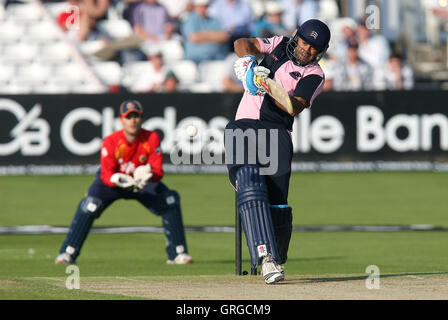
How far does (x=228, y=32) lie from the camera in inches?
993

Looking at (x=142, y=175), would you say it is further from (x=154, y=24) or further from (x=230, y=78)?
(x=154, y=24)

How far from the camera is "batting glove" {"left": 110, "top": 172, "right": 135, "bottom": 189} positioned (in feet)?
41.6

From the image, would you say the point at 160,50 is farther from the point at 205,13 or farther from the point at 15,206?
the point at 15,206

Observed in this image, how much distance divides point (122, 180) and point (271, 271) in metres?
4.01

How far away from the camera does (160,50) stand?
25516 mm

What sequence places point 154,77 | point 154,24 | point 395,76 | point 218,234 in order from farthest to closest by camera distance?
point 154,24 < point 395,76 < point 154,77 < point 218,234

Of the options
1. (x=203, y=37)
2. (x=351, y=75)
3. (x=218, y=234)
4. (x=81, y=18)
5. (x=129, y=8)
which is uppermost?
(x=129, y=8)

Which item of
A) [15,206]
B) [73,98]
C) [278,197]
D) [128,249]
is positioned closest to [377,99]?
[73,98]

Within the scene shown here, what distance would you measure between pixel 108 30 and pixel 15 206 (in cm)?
831

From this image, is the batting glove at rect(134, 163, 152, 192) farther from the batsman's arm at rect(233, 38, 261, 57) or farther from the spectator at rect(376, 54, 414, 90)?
the spectator at rect(376, 54, 414, 90)

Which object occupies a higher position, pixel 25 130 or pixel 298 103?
pixel 25 130

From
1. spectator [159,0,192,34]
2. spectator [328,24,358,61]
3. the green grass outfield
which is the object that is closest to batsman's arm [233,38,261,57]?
the green grass outfield

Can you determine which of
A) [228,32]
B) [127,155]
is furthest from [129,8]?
[127,155]

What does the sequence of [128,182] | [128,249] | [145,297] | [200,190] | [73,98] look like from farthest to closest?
[73,98]
[200,190]
[128,249]
[128,182]
[145,297]
